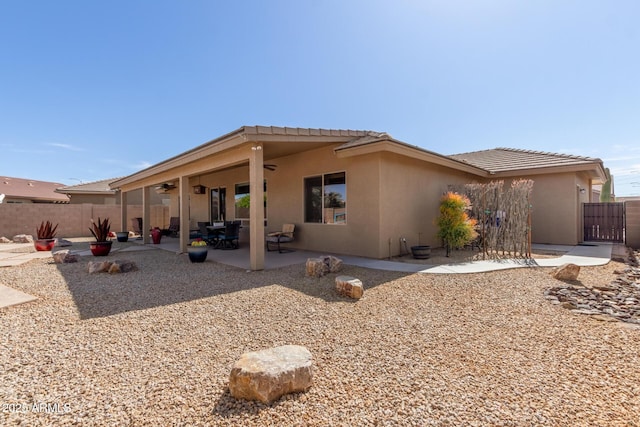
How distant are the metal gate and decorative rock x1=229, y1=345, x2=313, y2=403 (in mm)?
15359

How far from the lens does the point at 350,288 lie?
15.3 ft

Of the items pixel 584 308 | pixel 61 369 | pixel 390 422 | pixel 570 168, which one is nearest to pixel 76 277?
pixel 61 369

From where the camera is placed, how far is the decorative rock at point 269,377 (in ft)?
6.97

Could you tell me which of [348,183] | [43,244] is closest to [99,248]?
[43,244]

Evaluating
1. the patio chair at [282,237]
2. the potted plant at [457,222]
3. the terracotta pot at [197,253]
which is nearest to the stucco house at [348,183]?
the patio chair at [282,237]

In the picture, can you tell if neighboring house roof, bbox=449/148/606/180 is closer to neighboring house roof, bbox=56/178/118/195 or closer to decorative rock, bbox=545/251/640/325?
decorative rock, bbox=545/251/640/325

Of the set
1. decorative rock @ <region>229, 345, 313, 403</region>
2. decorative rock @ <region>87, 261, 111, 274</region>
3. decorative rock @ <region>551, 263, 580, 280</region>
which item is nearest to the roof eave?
decorative rock @ <region>551, 263, 580, 280</region>

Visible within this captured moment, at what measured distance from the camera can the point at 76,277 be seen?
20.5 ft

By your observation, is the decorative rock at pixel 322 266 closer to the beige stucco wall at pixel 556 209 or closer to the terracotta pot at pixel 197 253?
the terracotta pot at pixel 197 253

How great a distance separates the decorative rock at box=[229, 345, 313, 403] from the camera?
212cm

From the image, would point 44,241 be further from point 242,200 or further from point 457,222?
point 457,222

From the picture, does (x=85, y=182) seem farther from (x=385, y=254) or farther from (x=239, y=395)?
(x=239, y=395)

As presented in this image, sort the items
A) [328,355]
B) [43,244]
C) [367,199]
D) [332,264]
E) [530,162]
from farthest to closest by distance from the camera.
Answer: [530,162] < [43,244] < [367,199] < [332,264] < [328,355]

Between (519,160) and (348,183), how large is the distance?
8.69 metres
